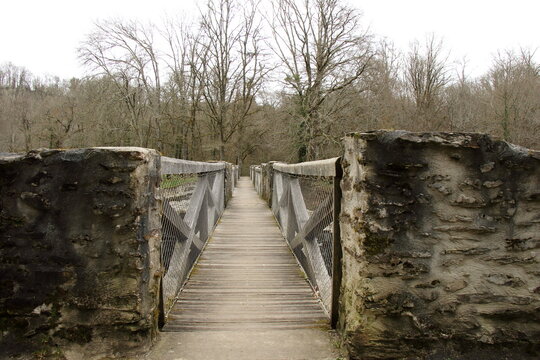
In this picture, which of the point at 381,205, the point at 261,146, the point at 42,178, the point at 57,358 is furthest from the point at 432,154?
the point at 261,146

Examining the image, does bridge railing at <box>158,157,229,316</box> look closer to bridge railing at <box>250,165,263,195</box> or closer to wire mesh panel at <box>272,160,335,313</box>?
wire mesh panel at <box>272,160,335,313</box>

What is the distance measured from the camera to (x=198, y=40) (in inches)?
980

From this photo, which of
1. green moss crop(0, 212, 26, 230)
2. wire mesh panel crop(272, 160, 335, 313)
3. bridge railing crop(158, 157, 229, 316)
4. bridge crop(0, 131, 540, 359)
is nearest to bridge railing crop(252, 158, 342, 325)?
wire mesh panel crop(272, 160, 335, 313)

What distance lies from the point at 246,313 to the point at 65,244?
154cm

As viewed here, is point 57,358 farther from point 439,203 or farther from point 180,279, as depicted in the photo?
point 439,203

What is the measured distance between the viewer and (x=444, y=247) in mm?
2234

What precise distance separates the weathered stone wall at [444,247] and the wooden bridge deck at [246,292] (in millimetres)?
788

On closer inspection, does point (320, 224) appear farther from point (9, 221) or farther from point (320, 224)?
point (9, 221)

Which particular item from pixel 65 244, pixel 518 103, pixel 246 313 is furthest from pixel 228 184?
pixel 518 103

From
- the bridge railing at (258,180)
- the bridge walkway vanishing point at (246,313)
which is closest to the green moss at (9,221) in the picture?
the bridge walkway vanishing point at (246,313)

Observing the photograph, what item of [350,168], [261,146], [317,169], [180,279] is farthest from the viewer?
[261,146]

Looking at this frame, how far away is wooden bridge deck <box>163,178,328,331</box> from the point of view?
290 centimetres

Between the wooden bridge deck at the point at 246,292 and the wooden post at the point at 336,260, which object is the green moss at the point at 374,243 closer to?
the wooden post at the point at 336,260

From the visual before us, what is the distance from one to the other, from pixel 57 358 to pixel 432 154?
2611 mm
